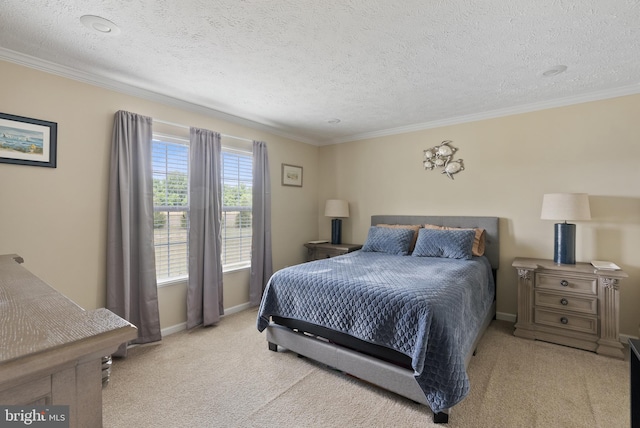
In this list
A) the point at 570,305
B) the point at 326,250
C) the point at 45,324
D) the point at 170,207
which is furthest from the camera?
the point at 326,250

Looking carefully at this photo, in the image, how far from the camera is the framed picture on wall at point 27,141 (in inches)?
87.9

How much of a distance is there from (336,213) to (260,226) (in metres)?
1.20

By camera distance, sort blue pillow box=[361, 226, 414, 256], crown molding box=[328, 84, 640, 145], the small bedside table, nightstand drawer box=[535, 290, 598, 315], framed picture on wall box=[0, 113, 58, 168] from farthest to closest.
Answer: the small bedside table → blue pillow box=[361, 226, 414, 256] → crown molding box=[328, 84, 640, 145] → nightstand drawer box=[535, 290, 598, 315] → framed picture on wall box=[0, 113, 58, 168]

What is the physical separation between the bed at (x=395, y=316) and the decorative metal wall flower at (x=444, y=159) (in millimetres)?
925

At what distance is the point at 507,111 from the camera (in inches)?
138

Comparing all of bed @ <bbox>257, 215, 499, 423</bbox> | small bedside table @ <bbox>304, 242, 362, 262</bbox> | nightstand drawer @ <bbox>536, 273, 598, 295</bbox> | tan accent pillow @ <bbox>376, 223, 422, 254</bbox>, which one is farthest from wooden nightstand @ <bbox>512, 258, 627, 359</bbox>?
small bedside table @ <bbox>304, 242, 362, 262</bbox>

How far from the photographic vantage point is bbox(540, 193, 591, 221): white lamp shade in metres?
2.84

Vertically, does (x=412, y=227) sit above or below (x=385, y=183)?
below

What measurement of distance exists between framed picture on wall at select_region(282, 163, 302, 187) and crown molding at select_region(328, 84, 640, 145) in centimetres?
93

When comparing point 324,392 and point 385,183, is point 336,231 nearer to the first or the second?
point 385,183

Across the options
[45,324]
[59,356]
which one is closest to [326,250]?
[45,324]

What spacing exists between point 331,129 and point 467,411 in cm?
364

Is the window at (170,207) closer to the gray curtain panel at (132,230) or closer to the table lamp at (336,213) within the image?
the gray curtain panel at (132,230)

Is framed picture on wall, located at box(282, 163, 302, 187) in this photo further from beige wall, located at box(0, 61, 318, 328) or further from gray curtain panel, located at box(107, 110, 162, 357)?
gray curtain panel, located at box(107, 110, 162, 357)
